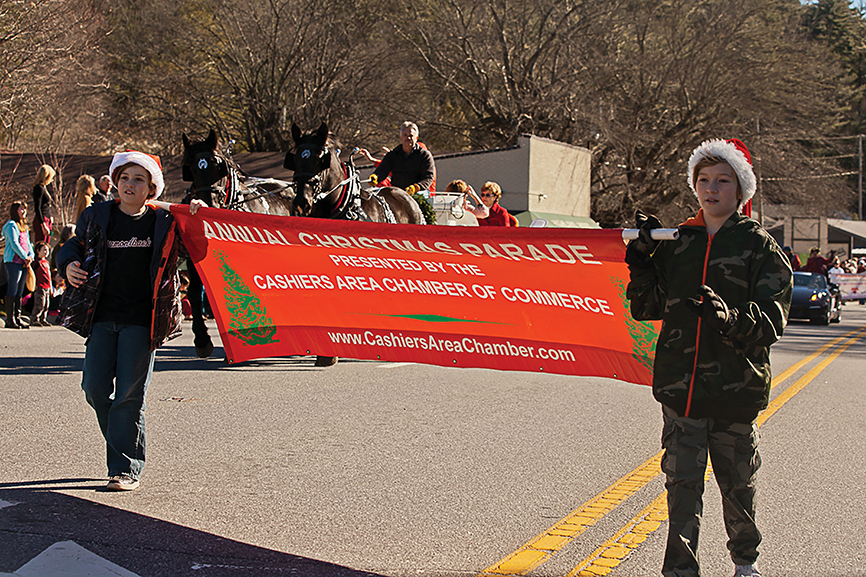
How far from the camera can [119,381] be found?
5.52 meters

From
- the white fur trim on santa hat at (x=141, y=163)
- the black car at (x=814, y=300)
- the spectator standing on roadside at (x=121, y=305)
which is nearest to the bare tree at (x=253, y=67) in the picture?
the black car at (x=814, y=300)

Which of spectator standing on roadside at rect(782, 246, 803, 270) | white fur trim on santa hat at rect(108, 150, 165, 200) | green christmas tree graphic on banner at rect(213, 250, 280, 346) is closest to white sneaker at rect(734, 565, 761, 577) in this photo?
green christmas tree graphic on banner at rect(213, 250, 280, 346)

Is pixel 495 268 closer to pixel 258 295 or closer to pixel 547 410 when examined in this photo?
pixel 258 295

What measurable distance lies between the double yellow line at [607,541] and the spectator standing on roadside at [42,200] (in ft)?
39.6

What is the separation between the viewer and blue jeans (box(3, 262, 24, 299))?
1510 centimetres

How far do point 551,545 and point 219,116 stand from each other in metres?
41.0

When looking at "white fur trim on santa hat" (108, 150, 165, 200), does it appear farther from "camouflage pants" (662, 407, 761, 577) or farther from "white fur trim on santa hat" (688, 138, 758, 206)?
"camouflage pants" (662, 407, 761, 577)

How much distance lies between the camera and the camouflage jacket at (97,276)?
548cm

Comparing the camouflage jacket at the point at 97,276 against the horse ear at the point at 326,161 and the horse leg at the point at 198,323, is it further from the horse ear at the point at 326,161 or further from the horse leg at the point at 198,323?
the horse ear at the point at 326,161

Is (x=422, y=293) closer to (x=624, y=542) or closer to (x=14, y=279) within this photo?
(x=624, y=542)

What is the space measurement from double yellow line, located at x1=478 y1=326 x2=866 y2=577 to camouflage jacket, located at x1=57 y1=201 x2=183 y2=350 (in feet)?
8.01

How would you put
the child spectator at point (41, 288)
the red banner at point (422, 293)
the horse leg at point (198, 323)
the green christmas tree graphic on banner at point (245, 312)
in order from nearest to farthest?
1. the red banner at point (422, 293)
2. the green christmas tree graphic on banner at point (245, 312)
3. the horse leg at point (198, 323)
4. the child spectator at point (41, 288)

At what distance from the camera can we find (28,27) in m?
23.8

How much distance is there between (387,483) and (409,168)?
8053mm
